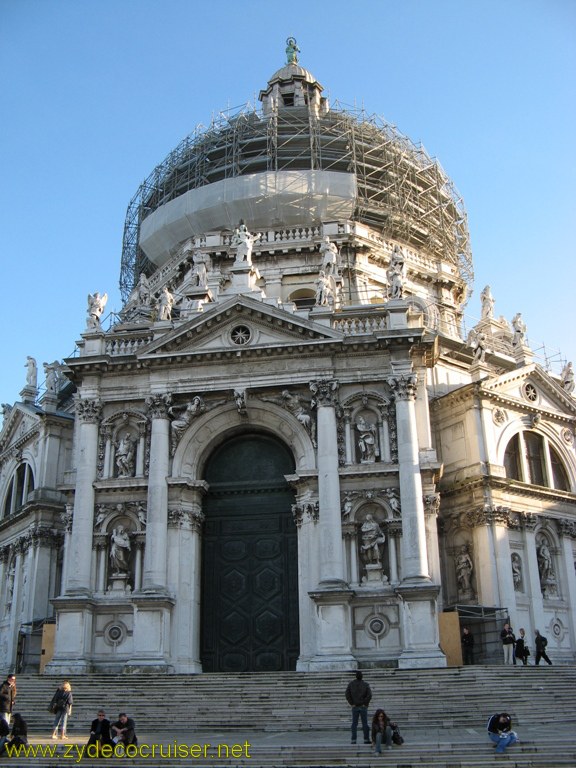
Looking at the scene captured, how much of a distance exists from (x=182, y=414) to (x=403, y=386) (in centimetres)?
737

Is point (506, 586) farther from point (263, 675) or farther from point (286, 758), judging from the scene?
point (286, 758)

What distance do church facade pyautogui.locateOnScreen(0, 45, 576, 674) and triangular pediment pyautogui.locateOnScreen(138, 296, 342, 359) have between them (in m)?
0.07

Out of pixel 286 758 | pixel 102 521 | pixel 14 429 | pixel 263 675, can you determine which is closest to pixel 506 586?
pixel 263 675

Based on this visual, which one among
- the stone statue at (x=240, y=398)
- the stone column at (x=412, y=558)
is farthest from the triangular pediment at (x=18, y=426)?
the stone column at (x=412, y=558)

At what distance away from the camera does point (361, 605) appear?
27.8m

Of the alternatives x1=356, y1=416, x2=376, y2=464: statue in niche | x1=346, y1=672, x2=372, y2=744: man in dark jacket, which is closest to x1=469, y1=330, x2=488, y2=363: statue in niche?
x1=356, y1=416, x2=376, y2=464: statue in niche

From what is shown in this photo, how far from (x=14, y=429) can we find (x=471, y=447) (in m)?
22.0

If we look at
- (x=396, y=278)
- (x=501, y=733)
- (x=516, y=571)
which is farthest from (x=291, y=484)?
(x=501, y=733)

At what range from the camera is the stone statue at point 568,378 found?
4066 cm

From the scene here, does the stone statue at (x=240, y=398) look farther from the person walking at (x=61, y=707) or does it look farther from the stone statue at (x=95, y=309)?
the person walking at (x=61, y=707)

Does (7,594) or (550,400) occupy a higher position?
(550,400)

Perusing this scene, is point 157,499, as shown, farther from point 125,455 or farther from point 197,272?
point 197,272

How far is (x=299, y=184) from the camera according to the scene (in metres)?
41.1

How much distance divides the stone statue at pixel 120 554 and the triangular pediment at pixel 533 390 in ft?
48.1
